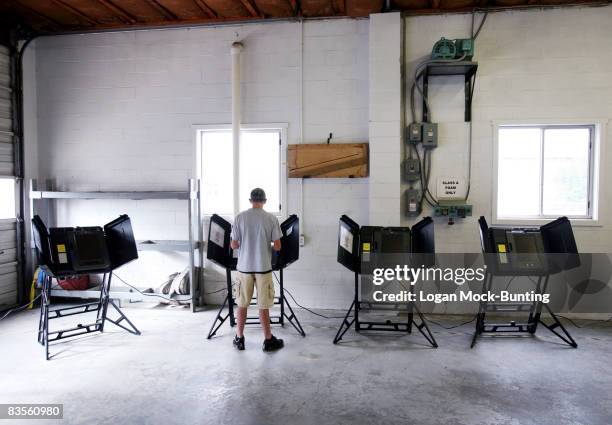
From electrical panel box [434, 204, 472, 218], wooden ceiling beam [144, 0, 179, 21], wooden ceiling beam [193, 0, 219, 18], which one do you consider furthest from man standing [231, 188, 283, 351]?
wooden ceiling beam [144, 0, 179, 21]

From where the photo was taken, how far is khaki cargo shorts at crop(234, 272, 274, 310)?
3762 millimetres

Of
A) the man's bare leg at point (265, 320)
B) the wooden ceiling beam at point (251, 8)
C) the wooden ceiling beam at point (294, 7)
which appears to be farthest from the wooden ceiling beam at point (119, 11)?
the man's bare leg at point (265, 320)

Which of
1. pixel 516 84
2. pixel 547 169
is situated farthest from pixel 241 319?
pixel 516 84

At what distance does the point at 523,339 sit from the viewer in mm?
4117

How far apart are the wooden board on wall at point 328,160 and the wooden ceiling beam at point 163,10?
7.02 feet

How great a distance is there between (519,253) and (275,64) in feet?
11.4

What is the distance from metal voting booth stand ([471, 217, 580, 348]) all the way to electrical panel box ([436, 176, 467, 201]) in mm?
828

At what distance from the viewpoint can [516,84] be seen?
4.78m

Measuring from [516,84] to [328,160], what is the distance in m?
2.31

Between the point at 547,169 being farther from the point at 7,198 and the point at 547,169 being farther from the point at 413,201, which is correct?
the point at 7,198

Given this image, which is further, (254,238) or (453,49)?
(453,49)

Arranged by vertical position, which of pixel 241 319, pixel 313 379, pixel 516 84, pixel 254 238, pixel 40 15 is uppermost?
pixel 40 15

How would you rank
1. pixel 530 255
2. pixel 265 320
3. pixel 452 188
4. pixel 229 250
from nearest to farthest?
1. pixel 265 320
2. pixel 530 255
3. pixel 229 250
4. pixel 452 188

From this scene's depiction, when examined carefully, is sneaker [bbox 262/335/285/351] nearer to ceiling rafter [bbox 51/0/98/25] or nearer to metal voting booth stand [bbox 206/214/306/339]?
metal voting booth stand [bbox 206/214/306/339]
